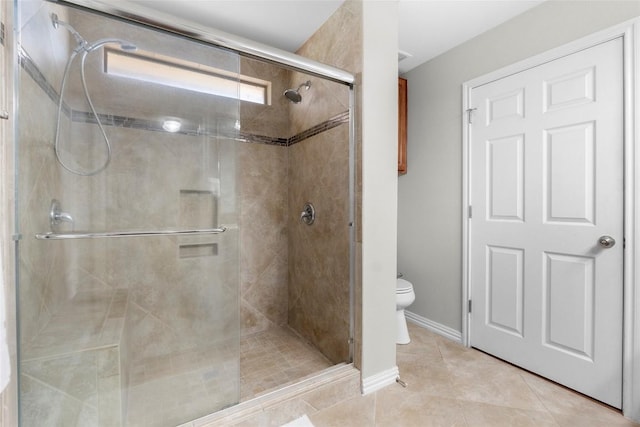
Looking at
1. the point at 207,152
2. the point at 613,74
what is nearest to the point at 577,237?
the point at 613,74

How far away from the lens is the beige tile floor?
146cm

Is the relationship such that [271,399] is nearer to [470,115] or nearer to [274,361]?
[274,361]

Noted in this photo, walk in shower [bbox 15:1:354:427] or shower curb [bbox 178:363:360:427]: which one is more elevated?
walk in shower [bbox 15:1:354:427]

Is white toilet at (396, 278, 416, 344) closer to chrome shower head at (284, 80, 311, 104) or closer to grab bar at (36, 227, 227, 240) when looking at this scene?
grab bar at (36, 227, 227, 240)

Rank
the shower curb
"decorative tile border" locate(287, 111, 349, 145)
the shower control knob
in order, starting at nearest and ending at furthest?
the shower curb → "decorative tile border" locate(287, 111, 349, 145) → the shower control knob

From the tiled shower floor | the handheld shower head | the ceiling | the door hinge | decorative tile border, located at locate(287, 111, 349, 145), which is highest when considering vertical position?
the ceiling

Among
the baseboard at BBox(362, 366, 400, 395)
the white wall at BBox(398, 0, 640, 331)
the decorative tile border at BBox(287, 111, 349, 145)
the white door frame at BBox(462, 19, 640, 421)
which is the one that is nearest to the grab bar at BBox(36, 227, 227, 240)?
the decorative tile border at BBox(287, 111, 349, 145)

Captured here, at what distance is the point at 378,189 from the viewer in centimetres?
171

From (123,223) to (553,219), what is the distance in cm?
227

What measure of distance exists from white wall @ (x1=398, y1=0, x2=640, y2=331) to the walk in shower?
3.32 ft

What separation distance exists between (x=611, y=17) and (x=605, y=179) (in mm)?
822

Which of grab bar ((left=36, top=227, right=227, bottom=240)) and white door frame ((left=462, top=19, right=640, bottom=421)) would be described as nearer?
grab bar ((left=36, top=227, right=227, bottom=240))

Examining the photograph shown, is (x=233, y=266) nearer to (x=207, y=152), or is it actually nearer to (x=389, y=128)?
(x=207, y=152)

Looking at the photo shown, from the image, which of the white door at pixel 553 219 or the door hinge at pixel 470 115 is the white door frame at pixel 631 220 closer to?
the white door at pixel 553 219
